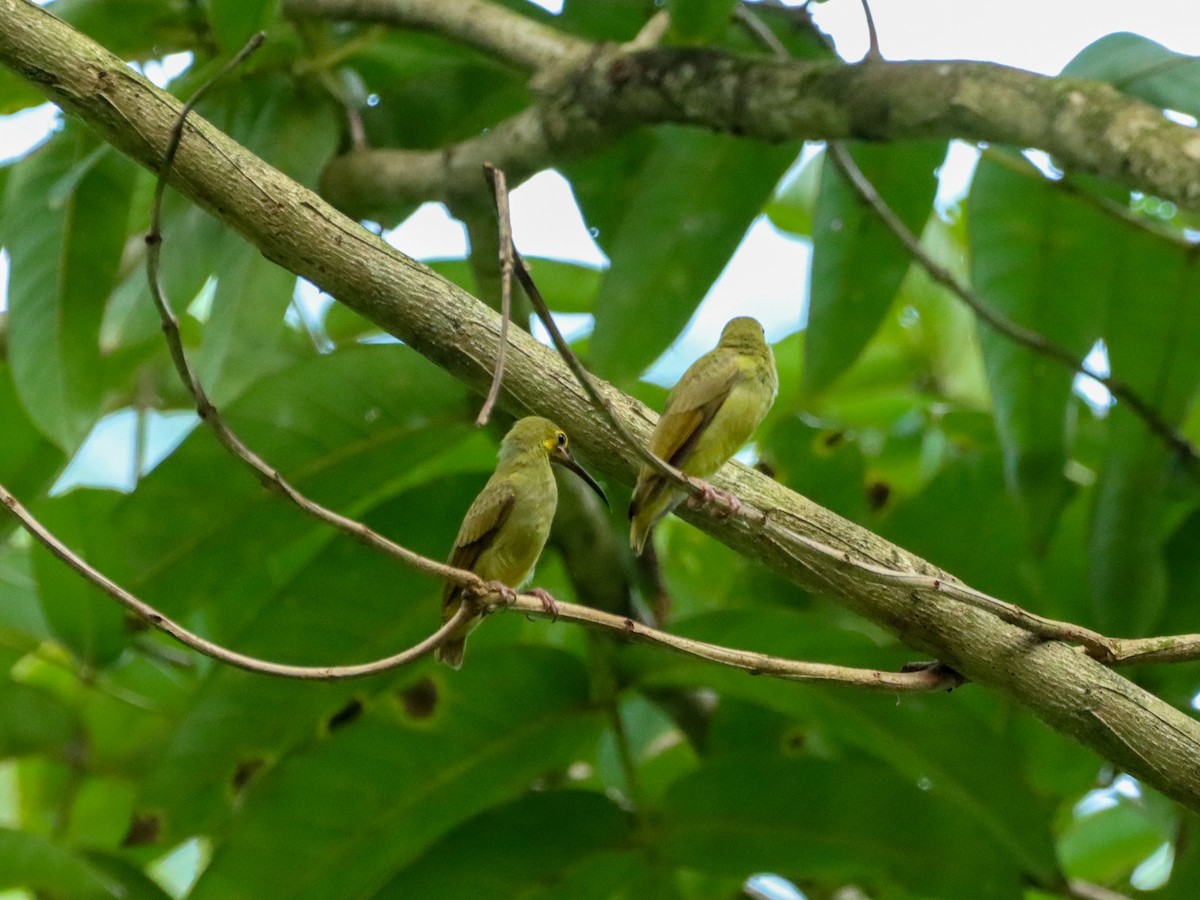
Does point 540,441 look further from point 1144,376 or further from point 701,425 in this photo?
point 1144,376

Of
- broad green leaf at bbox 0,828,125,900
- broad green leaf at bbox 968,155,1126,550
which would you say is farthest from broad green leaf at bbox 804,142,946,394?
broad green leaf at bbox 0,828,125,900

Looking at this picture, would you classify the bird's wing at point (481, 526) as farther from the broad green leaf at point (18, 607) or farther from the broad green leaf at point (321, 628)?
the broad green leaf at point (18, 607)

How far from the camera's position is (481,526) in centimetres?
244

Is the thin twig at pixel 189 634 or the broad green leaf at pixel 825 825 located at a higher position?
the broad green leaf at pixel 825 825

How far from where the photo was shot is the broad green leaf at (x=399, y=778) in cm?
333

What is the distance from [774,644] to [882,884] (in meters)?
1.05

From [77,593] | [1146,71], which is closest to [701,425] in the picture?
[1146,71]

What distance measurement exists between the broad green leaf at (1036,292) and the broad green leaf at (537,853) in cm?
136

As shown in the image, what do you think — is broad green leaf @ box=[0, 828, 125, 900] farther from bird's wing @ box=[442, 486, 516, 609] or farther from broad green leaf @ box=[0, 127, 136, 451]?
bird's wing @ box=[442, 486, 516, 609]

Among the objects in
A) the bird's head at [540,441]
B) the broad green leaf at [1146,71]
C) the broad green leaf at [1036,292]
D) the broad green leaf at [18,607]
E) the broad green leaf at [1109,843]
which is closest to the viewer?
the bird's head at [540,441]

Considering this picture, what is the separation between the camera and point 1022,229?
3.62 m

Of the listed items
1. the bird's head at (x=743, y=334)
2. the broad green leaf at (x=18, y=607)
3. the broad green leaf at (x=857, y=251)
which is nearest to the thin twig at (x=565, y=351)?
the bird's head at (x=743, y=334)

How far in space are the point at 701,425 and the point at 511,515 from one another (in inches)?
15.1

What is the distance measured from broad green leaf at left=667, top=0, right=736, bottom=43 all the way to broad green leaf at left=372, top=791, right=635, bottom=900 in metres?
1.94
